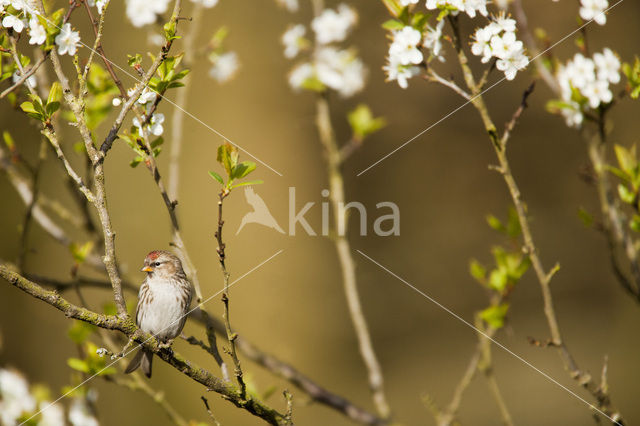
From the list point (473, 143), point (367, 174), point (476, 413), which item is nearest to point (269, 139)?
point (367, 174)

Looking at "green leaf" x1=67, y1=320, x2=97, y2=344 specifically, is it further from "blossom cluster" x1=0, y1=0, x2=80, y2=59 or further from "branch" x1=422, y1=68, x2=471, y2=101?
"branch" x1=422, y1=68, x2=471, y2=101

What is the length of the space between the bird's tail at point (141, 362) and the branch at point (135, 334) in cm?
86

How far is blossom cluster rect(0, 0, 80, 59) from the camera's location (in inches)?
71.4

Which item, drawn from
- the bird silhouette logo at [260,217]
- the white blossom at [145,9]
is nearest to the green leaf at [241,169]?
the white blossom at [145,9]

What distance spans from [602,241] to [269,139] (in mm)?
3251

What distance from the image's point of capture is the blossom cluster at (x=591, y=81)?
2.28m

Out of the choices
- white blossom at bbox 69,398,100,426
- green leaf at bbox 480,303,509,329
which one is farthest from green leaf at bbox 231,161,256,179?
white blossom at bbox 69,398,100,426

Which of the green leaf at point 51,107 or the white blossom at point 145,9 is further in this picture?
the white blossom at point 145,9

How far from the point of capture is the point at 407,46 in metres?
2.21

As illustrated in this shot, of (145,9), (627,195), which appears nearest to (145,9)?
(145,9)

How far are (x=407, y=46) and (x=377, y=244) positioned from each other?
11.7 feet

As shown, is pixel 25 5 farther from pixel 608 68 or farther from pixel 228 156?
pixel 608 68

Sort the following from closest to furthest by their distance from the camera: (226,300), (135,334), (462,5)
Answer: (135,334), (226,300), (462,5)

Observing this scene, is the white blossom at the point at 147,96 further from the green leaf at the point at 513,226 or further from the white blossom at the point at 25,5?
the green leaf at the point at 513,226
